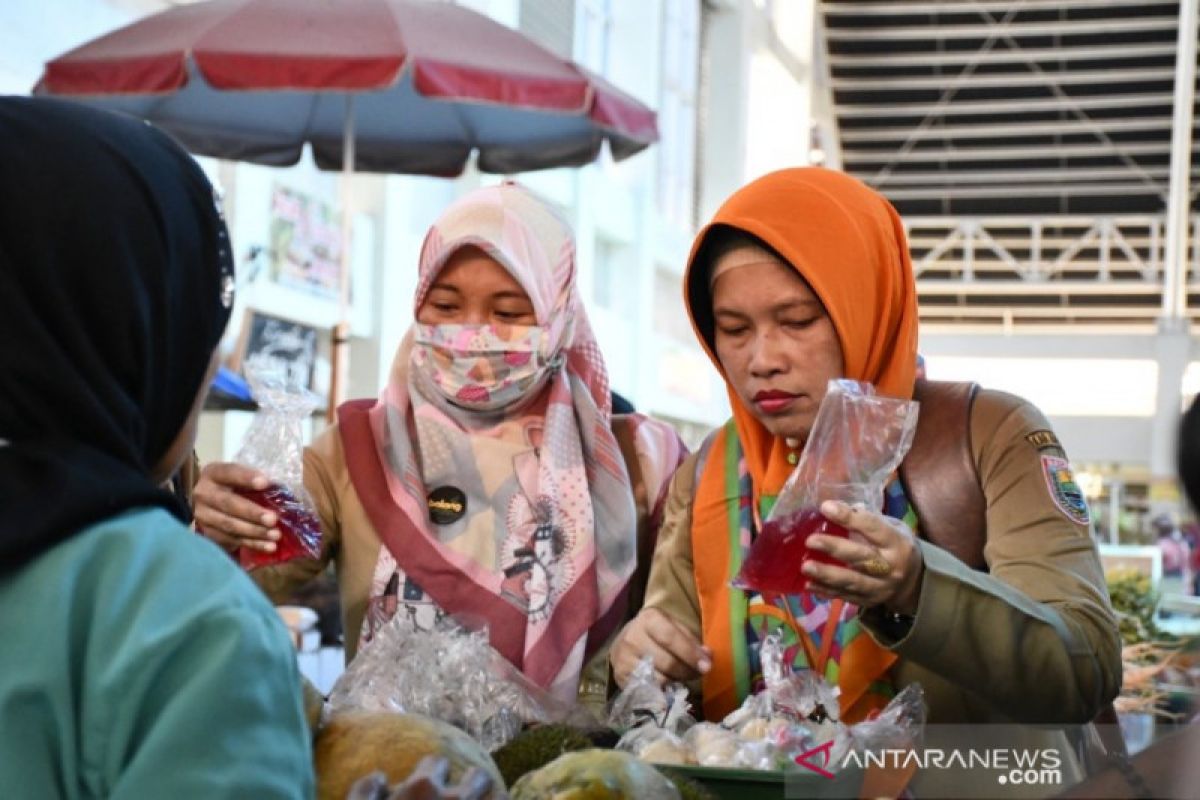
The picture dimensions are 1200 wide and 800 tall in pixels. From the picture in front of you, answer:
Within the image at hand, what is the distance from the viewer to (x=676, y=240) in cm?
1734

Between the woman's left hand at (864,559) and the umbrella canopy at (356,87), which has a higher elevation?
the umbrella canopy at (356,87)

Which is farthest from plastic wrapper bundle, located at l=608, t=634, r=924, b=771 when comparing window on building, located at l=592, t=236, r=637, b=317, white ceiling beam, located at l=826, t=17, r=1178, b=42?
white ceiling beam, located at l=826, t=17, r=1178, b=42

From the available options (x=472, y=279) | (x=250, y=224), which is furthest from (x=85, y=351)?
(x=250, y=224)

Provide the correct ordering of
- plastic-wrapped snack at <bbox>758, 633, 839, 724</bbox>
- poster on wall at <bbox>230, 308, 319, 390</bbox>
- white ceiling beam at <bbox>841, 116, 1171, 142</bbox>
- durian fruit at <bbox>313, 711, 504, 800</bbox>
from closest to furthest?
durian fruit at <bbox>313, 711, 504, 800</bbox>, plastic-wrapped snack at <bbox>758, 633, 839, 724</bbox>, poster on wall at <bbox>230, 308, 319, 390</bbox>, white ceiling beam at <bbox>841, 116, 1171, 142</bbox>

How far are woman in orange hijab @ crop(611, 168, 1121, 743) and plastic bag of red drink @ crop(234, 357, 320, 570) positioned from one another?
426 mm

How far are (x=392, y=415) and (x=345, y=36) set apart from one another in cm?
360

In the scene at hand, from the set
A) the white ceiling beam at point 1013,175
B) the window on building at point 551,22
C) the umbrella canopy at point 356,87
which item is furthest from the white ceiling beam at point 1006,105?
the umbrella canopy at point 356,87

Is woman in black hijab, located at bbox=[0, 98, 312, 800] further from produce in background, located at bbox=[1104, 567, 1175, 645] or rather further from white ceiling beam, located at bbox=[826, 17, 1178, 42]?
white ceiling beam, located at bbox=[826, 17, 1178, 42]

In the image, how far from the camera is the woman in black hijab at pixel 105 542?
1131 mm

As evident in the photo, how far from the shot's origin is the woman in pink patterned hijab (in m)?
2.40

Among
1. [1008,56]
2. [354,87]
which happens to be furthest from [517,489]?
[1008,56]

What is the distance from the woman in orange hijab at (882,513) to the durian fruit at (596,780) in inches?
18.0

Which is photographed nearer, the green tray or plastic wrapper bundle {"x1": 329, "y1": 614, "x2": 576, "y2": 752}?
the green tray

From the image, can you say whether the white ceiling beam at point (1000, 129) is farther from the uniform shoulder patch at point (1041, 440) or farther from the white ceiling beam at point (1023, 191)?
the uniform shoulder patch at point (1041, 440)
